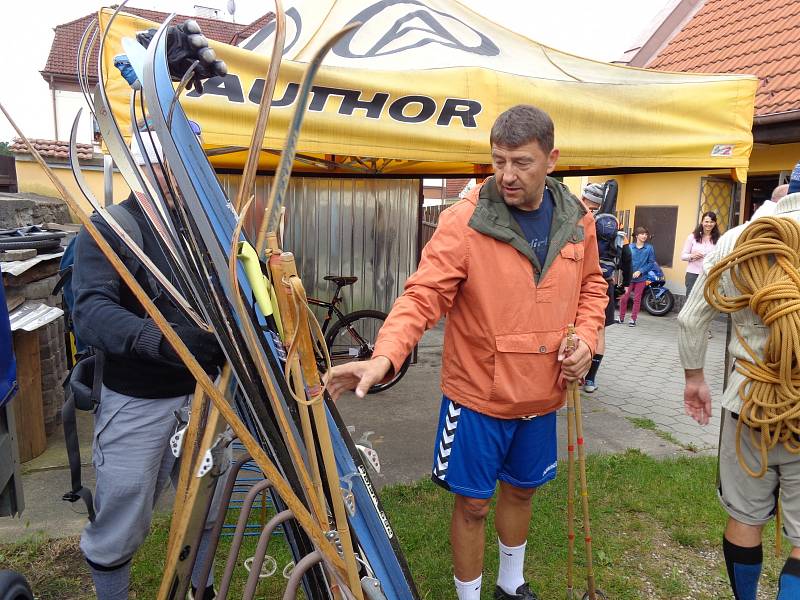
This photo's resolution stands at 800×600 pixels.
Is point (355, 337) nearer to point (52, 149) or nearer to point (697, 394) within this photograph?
point (697, 394)

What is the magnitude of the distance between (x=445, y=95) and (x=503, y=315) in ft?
4.09

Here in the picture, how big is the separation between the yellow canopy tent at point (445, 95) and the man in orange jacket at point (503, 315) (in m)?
0.76

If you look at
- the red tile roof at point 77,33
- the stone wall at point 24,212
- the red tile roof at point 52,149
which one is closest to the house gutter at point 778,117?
the stone wall at point 24,212

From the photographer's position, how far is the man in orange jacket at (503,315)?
1928 millimetres

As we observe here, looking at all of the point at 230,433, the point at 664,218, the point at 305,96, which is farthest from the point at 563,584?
the point at 664,218

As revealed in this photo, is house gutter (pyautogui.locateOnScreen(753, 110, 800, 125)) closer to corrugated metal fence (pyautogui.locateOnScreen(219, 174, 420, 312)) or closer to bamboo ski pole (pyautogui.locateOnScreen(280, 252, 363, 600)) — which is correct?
corrugated metal fence (pyautogui.locateOnScreen(219, 174, 420, 312))

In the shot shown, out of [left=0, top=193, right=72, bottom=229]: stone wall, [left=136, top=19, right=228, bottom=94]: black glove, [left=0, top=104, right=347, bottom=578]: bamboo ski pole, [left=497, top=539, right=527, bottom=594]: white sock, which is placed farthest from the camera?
[left=0, top=193, right=72, bottom=229]: stone wall

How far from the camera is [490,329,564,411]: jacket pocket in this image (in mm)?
1972

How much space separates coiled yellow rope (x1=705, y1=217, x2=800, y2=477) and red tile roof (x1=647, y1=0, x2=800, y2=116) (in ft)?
21.5

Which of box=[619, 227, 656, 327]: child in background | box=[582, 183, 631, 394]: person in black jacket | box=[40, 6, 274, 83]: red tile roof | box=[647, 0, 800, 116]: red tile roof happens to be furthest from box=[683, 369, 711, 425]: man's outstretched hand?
box=[40, 6, 274, 83]: red tile roof

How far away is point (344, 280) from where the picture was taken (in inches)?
209

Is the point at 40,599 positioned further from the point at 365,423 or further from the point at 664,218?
the point at 664,218

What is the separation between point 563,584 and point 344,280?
11.1 feet

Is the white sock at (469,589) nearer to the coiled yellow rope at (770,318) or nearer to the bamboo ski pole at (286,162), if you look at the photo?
the coiled yellow rope at (770,318)
